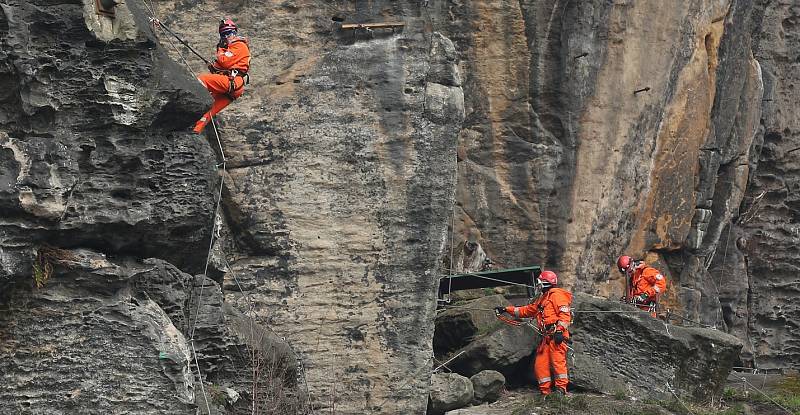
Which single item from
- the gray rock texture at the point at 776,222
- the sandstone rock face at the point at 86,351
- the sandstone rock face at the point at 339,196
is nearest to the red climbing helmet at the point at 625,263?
the sandstone rock face at the point at 339,196

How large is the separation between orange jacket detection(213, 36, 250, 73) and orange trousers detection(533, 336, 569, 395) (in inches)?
193

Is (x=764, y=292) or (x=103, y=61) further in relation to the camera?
(x=764, y=292)

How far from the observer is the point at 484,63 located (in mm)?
17594

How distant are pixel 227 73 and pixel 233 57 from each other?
16 cm

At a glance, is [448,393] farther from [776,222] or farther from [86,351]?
[776,222]

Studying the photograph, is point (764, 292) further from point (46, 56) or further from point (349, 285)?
point (46, 56)

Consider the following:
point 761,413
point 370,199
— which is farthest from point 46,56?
point 761,413

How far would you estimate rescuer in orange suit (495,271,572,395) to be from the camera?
15609mm

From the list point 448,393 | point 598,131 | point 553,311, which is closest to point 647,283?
point 598,131

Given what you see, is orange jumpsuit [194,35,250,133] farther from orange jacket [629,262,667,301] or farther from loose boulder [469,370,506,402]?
orange jacket [629,262,667,301]

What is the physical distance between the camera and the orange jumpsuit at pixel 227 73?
515 inches

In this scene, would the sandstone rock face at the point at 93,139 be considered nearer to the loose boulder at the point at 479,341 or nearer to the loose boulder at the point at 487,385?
the loose boulder at the point at 487,385

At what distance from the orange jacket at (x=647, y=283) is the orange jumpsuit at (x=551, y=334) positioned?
2651 mm

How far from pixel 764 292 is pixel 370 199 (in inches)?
457
